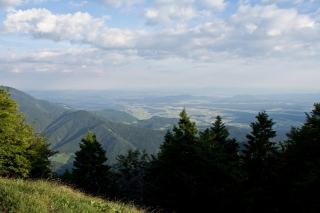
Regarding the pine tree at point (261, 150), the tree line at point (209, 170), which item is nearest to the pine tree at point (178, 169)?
the tree line at point (209, 170)

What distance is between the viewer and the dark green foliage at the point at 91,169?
20734 millimetres

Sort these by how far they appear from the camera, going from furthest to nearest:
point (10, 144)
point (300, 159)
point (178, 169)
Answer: point (10, 144), point (178, 169), point (300, 159)

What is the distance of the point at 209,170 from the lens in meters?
14.9

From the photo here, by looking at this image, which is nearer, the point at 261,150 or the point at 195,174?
the point at 195,174

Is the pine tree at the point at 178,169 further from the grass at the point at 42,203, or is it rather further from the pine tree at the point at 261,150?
the grass at the point at 42,203

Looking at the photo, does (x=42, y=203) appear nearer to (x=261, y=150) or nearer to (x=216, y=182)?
(x=216, y=182)

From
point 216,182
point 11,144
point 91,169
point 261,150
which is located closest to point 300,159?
point 261,150

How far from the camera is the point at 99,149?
22656mm

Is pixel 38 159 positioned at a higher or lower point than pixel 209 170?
lower

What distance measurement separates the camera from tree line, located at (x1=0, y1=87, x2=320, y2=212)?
1274 centimetres

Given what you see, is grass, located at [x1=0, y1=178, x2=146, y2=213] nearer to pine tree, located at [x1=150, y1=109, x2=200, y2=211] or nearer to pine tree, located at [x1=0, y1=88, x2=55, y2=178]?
pine tree, located at [x1=150, y1=109, x2=200, y2=211]

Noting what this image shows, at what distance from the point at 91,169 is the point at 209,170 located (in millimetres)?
13971

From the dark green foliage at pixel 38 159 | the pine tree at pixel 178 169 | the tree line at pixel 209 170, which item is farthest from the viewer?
the dark green foliage at pixel 38 159

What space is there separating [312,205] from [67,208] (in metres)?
12.7
